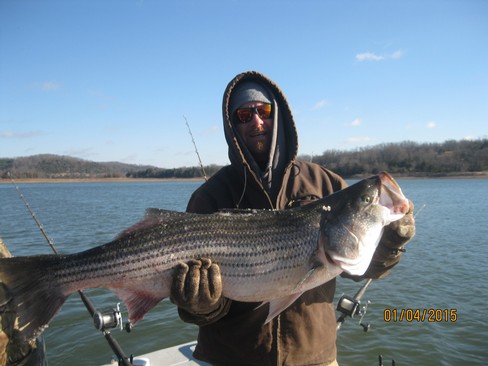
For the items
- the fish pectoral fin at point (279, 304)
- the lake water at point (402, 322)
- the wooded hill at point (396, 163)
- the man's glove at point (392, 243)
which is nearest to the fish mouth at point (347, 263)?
the man's glove at point (392, 243)

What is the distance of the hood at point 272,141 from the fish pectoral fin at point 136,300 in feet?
5.20

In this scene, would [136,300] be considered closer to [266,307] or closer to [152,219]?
[152,219]

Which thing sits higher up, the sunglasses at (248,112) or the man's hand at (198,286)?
the sunglasses at (248,112)

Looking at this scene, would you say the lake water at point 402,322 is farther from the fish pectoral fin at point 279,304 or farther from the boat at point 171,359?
the fish pectoral fin at point 279,304

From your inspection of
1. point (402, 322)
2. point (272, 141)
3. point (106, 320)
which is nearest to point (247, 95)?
point (272, 141)

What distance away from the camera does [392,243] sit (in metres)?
3.64

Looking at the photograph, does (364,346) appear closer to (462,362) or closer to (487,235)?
(462,362)

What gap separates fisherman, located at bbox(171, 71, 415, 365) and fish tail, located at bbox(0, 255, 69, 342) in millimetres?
1172

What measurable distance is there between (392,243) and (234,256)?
1.54 meters

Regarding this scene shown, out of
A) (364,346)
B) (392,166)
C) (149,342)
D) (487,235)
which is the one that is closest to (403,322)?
(364,346)

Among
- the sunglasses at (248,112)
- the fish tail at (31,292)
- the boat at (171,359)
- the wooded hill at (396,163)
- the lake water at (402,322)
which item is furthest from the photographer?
the wooded hill at (396,163)

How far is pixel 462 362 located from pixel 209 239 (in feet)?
27.1

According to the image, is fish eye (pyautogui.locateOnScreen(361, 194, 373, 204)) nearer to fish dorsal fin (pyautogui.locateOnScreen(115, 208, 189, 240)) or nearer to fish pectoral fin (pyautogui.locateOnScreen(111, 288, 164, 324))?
fish dorsal fin (pyautogui.locateOnScreen(115, 208, 189, 240))

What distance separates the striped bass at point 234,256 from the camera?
3.49m
